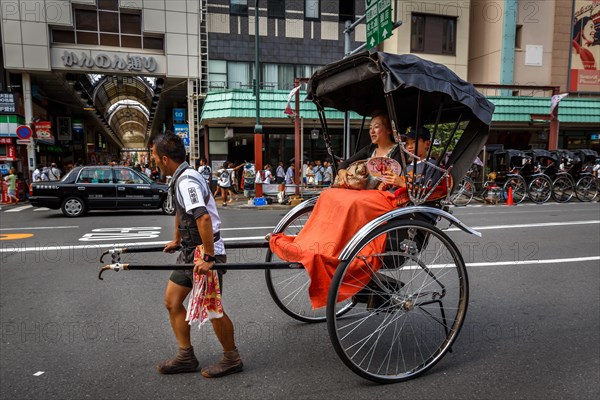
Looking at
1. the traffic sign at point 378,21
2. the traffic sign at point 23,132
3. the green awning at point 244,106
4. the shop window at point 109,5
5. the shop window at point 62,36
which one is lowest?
the traffic sign at point 23,132

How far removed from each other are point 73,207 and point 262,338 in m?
10.6

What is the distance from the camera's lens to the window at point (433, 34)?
21109mm

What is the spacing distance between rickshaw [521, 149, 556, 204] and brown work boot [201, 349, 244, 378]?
1537cm

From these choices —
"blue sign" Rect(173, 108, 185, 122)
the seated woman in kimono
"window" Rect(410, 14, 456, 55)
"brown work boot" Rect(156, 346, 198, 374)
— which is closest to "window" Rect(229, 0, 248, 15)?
"blue sign" Rect(173, 108, 185, 122)

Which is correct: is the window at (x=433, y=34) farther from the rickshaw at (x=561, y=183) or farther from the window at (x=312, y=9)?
the rickshaw at (x=561, y=183)

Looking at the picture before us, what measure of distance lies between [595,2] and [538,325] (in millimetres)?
26312

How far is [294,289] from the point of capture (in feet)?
14.4

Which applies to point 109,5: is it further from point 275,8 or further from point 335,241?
point 335,241

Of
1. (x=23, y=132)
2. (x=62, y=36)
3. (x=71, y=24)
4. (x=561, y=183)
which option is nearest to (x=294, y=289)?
(x=561, y=183)

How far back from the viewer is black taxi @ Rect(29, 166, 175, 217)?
1195cm

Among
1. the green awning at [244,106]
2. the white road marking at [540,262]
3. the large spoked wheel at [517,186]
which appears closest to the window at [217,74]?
the green awning at [244,106]

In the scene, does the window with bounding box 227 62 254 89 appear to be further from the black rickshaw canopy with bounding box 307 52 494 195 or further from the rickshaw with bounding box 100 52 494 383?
the rickshaw with bounding box 100 52 494 383

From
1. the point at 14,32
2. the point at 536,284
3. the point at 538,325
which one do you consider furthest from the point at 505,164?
the point at 14,32

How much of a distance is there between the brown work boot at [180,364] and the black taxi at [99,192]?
30.3 ft
